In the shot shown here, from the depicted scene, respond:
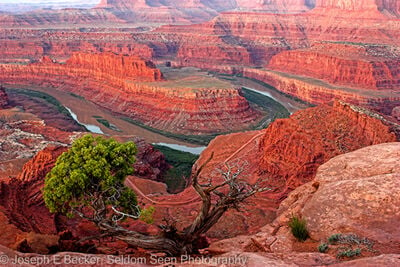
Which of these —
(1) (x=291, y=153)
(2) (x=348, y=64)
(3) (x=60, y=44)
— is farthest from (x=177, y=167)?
(3) (x=60, y=44)

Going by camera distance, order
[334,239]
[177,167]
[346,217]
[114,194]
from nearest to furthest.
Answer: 1. [334,239]
2. [346,217]
3. [114,194]
4. [177,167]

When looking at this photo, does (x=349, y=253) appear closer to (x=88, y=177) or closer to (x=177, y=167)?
(x=88, y=177)

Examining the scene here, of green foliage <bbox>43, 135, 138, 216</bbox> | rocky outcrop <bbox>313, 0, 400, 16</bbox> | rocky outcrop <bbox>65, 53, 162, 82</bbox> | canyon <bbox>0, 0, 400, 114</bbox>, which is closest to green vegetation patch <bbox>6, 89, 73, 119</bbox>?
rocky outcrop <bbox>65, 53, 162, 82</bbox>

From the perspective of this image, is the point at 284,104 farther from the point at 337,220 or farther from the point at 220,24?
the point at 220,24

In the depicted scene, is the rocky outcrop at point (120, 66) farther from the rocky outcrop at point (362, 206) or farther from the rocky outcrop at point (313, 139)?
the rocky outcrop at point (362, 206)

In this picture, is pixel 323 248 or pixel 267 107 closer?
pixel 323 248

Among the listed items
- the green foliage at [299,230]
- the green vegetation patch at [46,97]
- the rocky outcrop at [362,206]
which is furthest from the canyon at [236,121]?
the green vegetation patch at [46,97]
